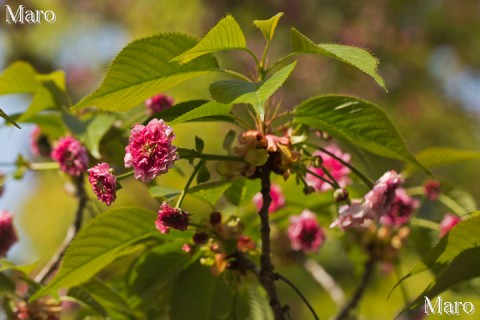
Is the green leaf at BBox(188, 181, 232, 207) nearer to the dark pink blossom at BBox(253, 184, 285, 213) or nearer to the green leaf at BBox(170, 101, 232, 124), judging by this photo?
the green leaf at BBox(170, 101, 232, 124)

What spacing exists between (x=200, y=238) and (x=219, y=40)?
0.24 metres

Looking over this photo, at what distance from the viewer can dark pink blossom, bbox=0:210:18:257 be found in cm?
123

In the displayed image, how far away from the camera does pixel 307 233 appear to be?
4.44 ft

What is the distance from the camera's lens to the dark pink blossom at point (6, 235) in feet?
4.04

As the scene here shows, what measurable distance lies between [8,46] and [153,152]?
6.95 m

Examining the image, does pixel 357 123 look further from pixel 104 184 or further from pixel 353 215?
pixel 104 184

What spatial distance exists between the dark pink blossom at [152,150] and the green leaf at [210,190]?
0.28ft

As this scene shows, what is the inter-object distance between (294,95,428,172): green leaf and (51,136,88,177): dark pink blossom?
1.38 feet

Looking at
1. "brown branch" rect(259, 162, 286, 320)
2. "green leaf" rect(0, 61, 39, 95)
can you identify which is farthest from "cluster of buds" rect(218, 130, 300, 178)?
"green leaf" rect(0, 61, 39, 95)

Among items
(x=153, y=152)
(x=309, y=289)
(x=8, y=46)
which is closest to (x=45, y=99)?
(x=153, y=152)

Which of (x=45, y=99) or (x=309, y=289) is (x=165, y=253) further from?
(x=309, y=289)

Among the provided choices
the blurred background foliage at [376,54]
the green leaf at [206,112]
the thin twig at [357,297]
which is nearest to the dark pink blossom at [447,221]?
the thin twig at [357,297]

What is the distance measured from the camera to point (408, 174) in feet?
4.10

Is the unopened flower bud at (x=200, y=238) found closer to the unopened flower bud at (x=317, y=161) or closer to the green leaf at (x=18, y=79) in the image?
the unopened flower bud at (x=317, y=161)
